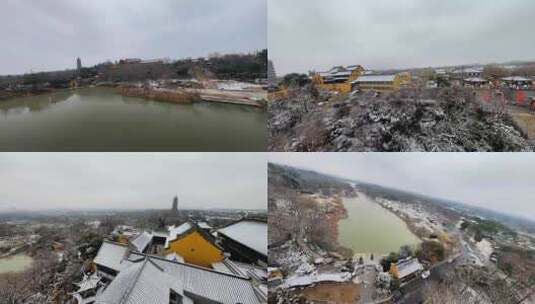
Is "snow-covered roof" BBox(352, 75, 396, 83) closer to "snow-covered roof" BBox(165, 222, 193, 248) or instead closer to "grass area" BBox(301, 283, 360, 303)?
"grass area" BBox(301, 283, 360, 303)

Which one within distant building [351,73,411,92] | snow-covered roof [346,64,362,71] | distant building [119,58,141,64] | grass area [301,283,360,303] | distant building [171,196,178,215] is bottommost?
grass area [301,283,360,303]

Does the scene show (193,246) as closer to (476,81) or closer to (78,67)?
(78,67)

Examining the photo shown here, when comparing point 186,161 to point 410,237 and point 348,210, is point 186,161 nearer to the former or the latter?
point 348,210

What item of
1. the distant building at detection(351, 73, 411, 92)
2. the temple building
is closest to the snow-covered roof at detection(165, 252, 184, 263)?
the temple building

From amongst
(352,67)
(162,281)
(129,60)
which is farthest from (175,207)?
(352,67)

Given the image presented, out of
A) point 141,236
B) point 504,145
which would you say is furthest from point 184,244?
point 504,145

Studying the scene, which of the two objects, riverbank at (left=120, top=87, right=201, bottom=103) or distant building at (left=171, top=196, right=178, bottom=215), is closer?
distant building at (left=171, top=196, right=178, bottom=215)

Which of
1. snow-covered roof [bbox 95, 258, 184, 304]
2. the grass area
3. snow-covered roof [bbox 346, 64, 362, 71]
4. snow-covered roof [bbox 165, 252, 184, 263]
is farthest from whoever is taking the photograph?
snow-covered roof [bbox 165, 252, 184, 263]

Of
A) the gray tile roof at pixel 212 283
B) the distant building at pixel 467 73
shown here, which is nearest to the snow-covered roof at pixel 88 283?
the gray tile roof at pixel 212 283
